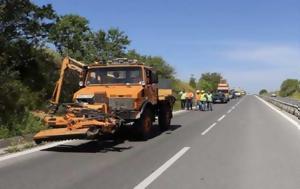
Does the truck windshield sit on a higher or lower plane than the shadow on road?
higher

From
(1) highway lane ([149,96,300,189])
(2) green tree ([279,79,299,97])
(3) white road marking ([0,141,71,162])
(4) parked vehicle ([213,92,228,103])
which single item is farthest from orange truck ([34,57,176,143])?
(2) green tree ([279,79,299,97])

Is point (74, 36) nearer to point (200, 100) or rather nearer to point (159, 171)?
point (200, 100)

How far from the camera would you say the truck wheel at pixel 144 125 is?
16578 mm

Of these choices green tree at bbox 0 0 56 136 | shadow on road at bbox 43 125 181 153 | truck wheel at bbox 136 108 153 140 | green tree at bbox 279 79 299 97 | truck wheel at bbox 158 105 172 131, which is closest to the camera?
shadow on road at bbox 43 125 181 153

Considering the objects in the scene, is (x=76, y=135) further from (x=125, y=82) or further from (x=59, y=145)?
(x=125, y=82)

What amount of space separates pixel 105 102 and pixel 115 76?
232 centimetres

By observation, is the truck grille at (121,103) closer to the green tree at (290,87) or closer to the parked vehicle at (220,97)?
the parked vehicle at (220,97)

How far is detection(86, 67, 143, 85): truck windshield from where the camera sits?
17.4 meters

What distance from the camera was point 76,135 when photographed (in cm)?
1316

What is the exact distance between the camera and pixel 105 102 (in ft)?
50.3

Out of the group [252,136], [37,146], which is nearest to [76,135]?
[37,146]

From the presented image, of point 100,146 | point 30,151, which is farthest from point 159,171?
point 100,146

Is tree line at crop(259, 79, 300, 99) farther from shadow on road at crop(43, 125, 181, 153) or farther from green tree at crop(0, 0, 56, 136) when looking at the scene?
shadow on road at crop(43, 125, 181, 153)

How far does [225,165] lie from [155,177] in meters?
2.15
